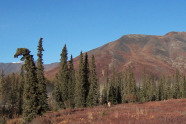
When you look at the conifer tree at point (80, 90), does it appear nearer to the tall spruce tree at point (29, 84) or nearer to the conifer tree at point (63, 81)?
the conifer tree at point (63, 81)

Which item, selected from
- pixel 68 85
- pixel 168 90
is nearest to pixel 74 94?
pixel 68 85

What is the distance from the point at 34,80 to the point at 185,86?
8460cm

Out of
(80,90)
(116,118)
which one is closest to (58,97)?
(80,90)

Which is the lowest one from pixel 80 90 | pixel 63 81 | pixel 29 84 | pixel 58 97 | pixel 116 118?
pixel 58 97

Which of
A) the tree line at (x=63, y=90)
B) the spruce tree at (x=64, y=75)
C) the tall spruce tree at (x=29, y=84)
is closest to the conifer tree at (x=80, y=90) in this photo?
the tree line at (x=63, y=90)

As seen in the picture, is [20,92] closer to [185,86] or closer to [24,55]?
[24,55]

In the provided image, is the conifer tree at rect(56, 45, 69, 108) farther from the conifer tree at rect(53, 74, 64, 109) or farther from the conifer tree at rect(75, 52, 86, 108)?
the conifer tree at rect(75, 52, 86, 108)

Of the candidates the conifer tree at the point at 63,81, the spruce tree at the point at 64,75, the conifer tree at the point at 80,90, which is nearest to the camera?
the conifer tree at the point at 80,90

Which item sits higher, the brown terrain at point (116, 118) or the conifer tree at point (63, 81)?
the conifer tree at point (63, 81)

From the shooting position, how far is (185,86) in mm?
90312

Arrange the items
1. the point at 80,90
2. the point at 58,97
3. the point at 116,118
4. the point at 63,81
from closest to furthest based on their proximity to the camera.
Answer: the point at 116,118 → the point at 80,90 → the point at 58,97 → the point at 63,81

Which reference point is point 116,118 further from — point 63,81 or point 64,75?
point 64,75

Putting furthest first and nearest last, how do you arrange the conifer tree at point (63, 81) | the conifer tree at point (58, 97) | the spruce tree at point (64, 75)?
the spruce tree at point (64, 75)
the conifer tree at point (63, 81)
the conifer tree at point (58, 97)

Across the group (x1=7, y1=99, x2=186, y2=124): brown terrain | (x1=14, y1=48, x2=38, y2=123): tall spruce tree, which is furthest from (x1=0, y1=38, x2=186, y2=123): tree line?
(x1=7, y1=99, x2=186, y2=124): brown terrain
